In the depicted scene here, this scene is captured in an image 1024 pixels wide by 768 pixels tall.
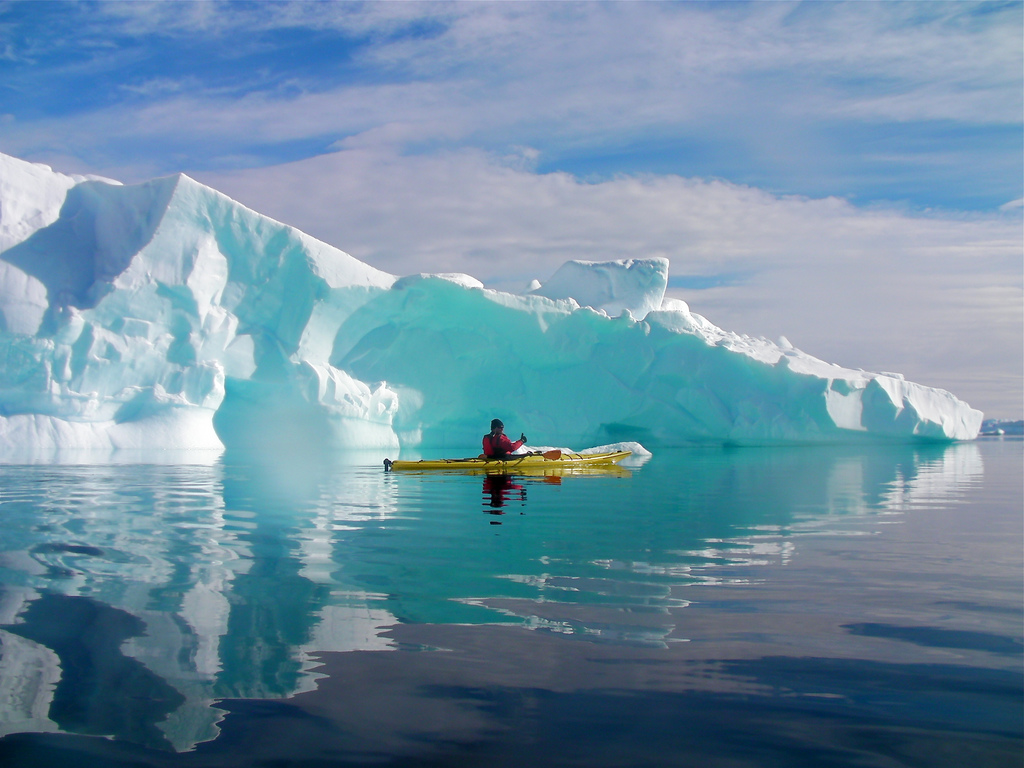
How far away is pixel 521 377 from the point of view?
22578 mm

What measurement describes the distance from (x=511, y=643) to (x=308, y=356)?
686 inches

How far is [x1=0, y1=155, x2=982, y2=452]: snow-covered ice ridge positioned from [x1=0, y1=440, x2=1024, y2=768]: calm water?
11613 millimetres

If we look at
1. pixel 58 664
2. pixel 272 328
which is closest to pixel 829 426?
pixel 272 328

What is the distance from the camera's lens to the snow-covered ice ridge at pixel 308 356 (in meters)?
17.0

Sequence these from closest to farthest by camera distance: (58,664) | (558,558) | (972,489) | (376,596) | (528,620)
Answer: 1. (58,664)
2. (528,620)
3. (376,596)
4. (558,558)
5. (972,489)

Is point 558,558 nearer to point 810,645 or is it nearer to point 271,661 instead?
point 810,645

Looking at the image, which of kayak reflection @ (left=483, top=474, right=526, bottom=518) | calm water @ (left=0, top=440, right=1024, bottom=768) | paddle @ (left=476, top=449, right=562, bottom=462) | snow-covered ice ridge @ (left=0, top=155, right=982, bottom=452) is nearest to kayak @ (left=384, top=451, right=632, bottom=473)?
paddle @ (left=476, top=449, right=562, bottom=462)

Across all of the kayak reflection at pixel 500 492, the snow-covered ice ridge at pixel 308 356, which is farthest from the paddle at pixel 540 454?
the snow-covered ice ridge at pixel 308 356

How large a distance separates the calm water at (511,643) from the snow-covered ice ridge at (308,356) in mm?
11613

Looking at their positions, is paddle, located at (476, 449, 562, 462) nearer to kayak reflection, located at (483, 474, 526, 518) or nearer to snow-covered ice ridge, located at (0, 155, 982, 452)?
kayak reflection, located at (483, 474, 526, 518)

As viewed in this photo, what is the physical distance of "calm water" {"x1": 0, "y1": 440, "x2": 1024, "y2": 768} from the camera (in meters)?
2.32

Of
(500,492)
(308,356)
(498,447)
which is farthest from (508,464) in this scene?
(308,356)

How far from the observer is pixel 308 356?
19.7m

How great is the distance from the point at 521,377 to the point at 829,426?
8.83m
